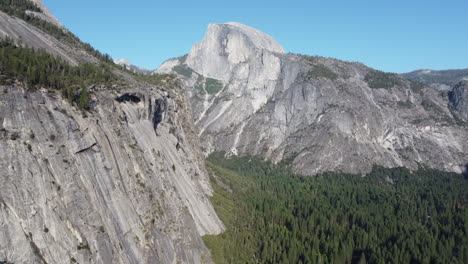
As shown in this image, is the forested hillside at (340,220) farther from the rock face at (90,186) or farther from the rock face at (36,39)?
the rock face at (36,39)

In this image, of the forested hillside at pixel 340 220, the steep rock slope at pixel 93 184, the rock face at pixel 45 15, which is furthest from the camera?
the rock face at pixel 45 15

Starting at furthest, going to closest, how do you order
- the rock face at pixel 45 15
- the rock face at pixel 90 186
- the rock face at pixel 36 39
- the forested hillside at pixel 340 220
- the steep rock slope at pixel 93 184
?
the rock face at pixel 45 15 < the forested hillside at pixel 340 220 < the rock face at pixel 36 39 < the steep rock slope at pixel 93 184 < the rock face at pixel 90 186

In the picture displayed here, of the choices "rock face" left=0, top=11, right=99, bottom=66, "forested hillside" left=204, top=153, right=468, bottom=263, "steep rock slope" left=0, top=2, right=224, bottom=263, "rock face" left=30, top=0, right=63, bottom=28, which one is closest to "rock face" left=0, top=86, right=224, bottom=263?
"steep rock slope" left=0, top=2, right=224, bottom=263

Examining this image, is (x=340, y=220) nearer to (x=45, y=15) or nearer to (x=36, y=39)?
(x=36, y=39)

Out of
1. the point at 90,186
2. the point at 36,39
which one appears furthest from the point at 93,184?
the point at 36,39

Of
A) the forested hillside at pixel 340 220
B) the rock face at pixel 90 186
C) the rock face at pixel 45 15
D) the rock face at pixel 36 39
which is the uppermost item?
the rock face at pixel 45 15

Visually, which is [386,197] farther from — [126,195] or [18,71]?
[18,71]

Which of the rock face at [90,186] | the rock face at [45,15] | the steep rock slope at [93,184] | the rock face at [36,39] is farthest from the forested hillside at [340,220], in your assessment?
the rock face at [45,15]
